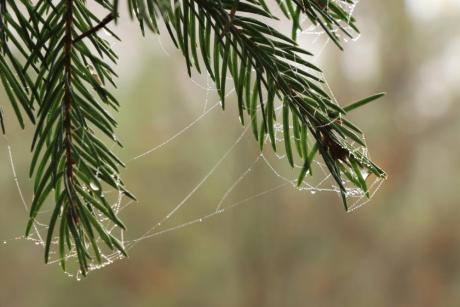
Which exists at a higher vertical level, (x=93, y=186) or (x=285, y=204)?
(x=93, y=186)

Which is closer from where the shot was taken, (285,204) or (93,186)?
(93,186)

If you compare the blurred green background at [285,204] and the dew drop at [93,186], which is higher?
the dew drop at [93,186]

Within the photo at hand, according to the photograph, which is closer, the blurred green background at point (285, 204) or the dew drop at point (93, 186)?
the dew drop at point (93, 186)

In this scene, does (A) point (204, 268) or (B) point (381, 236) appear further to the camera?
(A) point (204, 268)

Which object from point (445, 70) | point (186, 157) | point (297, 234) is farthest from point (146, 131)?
point (445, 70)

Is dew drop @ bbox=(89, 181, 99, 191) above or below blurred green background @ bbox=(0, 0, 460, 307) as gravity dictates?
above

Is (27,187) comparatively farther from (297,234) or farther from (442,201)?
(442,201)

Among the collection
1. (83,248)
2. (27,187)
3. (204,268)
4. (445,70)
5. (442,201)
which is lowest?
(204,268)

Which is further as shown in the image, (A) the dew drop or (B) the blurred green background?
(B) the blurred green background
